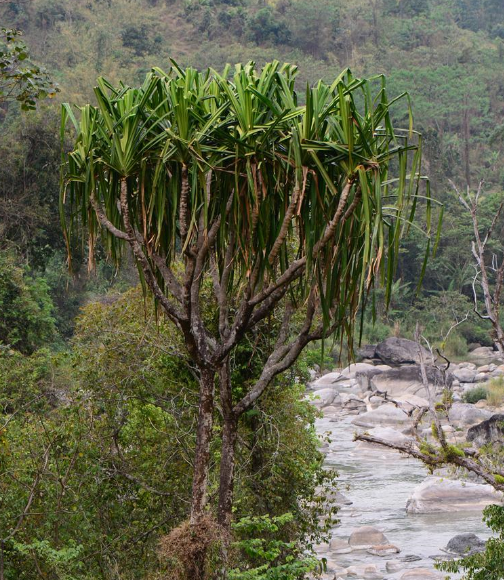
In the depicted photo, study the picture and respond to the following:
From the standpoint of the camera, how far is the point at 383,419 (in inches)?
871

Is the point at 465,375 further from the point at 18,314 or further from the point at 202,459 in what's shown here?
the point at 202,459

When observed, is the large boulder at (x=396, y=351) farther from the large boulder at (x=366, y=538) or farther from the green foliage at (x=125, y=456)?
the green foliage at (x=125, y=456)

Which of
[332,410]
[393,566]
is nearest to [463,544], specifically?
[393,566]

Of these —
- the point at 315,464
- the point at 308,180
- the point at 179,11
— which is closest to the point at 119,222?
the point at 308,180

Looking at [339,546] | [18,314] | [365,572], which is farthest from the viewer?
[18,314]

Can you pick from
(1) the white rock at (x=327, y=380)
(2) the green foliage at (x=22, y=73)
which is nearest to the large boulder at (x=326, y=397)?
(1) the white rock at (x=327, y=380)

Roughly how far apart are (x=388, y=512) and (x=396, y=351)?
19.6 metres

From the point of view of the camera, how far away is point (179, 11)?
229 feet

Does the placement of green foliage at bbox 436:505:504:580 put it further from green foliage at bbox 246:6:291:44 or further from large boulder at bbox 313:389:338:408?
green foliage at bbox 246:6:291:44

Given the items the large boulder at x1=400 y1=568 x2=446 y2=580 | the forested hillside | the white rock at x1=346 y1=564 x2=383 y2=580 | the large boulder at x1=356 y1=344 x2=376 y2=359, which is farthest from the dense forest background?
the white rock at x1=346 y1=564 x2=383 y2=580

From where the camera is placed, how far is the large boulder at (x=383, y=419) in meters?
21.7

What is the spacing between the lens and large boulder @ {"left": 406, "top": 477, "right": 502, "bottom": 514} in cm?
1402

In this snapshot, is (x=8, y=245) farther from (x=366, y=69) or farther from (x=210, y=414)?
(x=366, y=69)

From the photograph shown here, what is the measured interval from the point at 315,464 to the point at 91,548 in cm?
244
